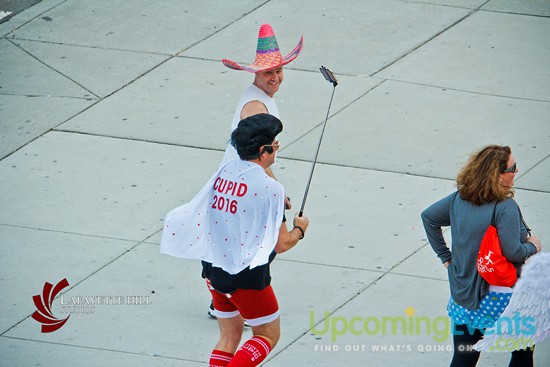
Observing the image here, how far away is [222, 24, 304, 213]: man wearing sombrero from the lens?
6.35 metres

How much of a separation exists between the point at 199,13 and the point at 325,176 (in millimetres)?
3690

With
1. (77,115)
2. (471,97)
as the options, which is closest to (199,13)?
(77,115)

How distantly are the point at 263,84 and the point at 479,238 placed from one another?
1951 millimetres

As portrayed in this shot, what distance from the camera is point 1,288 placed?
6.92 meters

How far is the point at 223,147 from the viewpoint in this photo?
8805 millimetres

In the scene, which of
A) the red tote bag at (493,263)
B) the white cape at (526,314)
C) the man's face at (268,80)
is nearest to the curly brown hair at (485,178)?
the red tote bag at (493,263)

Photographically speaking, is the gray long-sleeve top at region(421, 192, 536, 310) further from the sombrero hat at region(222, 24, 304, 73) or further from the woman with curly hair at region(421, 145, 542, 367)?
the sombrero hat at region(222, 24, 304, 73)

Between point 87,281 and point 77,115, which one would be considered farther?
point 77,115

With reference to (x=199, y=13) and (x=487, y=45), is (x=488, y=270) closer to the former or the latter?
(x=487, y=45)

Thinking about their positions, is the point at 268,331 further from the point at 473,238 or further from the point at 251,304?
the point at 473,238

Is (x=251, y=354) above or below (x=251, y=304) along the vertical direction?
below

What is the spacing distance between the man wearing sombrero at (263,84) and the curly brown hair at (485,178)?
5.04ft

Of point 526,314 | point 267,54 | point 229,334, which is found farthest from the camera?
point 267,54

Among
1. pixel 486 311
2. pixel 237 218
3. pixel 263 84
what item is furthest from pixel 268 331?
pixel 263 84
